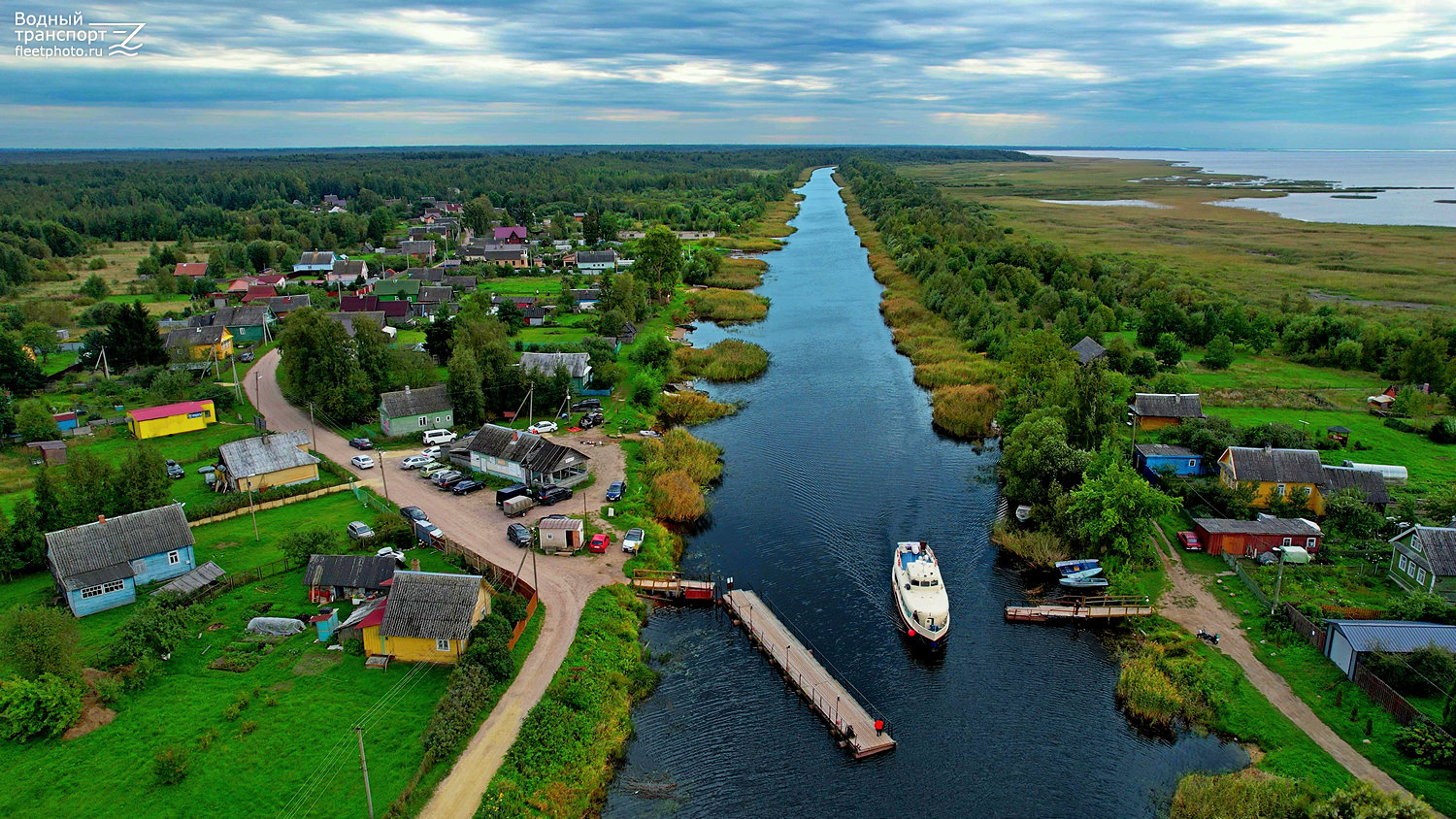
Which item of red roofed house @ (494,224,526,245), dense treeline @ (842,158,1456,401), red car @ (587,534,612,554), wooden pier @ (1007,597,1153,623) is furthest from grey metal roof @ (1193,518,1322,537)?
red roofed house @ (494,224,526,245)

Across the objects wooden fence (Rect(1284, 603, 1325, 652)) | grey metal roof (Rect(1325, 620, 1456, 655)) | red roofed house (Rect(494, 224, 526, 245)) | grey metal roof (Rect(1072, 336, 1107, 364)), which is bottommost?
wooden fence (Rect(1284, 603, 1325, 652))

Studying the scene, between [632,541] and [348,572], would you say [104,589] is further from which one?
[632,541]

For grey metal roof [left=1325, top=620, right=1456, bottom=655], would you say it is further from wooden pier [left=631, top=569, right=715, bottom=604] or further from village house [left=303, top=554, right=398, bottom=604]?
village house [left=303, top=554, right=398, bottom=604]

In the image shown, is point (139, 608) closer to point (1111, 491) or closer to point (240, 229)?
point (1111, 491)

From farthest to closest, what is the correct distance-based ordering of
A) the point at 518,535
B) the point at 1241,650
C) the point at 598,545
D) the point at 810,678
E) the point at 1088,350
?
1. the point at 1088,350
2. the point at 518,535
3. the point at 598,545
4. the point at 1241,650
5. the point at 810,678

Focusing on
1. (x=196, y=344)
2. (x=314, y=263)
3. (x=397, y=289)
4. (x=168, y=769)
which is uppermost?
(x=314, y=263)

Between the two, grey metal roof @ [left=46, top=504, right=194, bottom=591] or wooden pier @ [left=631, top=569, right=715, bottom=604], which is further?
wooden pier @ [left=631, top=569, right=715, bottom=604]

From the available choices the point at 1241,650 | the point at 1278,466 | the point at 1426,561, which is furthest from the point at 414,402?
the point at 1426,561
